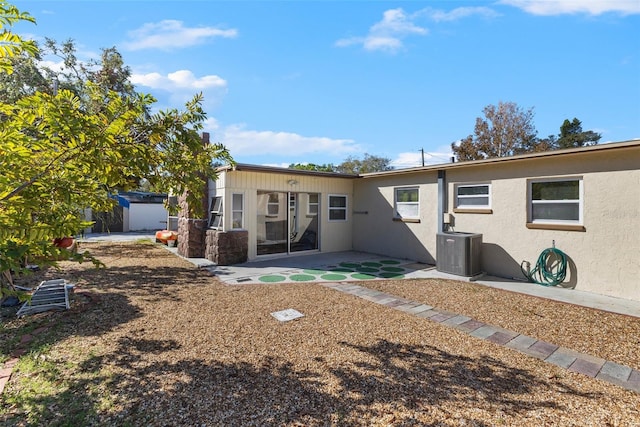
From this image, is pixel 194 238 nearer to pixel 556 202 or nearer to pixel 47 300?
pixel 47 300

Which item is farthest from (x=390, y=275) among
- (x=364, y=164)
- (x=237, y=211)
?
(x=364, y=164)

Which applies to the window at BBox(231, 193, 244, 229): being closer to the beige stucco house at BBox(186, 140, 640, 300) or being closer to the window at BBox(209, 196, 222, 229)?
the beige stucco house at BBox(186, 140, 640, 300)

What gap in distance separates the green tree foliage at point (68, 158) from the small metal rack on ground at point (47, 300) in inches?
→ 136

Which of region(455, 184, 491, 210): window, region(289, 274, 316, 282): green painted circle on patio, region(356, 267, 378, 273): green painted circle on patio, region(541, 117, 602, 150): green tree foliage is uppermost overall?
region(541, 117, 602, 150): green tree foliage

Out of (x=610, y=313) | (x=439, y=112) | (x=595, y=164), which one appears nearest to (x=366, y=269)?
(x=610, y=313)

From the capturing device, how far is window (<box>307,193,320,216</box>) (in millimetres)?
11352

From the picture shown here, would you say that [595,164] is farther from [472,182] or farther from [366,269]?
[366,269]

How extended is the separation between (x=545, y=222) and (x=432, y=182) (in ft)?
10.2

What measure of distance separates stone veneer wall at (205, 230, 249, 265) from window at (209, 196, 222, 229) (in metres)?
0.44

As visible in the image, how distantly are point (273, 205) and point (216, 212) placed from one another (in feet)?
6.15

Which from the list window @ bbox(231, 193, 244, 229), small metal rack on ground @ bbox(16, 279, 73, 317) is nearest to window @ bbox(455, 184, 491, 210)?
window @ bbox(231, 193, 244, 229)

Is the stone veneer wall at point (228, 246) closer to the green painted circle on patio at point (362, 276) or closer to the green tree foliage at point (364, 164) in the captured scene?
the green painted circle on patio at point (362, 276)

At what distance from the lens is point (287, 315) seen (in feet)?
16.6

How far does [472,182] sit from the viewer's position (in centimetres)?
858
